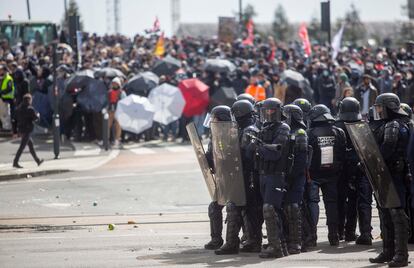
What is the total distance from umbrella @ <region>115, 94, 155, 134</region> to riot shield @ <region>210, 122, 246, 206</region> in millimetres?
16100

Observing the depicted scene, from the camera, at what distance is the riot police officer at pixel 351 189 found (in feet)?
48.3

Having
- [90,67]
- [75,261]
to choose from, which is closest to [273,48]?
[90,67]

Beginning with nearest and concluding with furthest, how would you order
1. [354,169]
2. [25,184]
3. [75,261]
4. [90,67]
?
[75,261] < [354,169] < [25,184] < [90,67]

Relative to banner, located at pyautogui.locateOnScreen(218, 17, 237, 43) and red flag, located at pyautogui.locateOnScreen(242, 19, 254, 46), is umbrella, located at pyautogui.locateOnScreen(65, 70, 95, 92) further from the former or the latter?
Answer: red flag, located at pyautogui.locateOnScreen(242, 19, 254, 46)

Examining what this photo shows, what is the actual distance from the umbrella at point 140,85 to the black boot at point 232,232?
17321mm

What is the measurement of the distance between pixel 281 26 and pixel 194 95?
91563 mm

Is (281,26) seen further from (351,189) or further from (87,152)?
(351,189)

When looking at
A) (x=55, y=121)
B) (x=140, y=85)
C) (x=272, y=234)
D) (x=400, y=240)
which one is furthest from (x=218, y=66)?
(x=400, y=240)

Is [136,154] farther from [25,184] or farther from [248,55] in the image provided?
[248,55]

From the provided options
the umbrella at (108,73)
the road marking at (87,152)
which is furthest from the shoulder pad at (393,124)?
the umbrella at (108,73)

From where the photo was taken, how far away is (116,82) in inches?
1188

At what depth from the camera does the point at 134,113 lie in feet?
98.3

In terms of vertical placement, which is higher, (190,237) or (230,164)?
(230,164)

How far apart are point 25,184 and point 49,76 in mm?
8798
